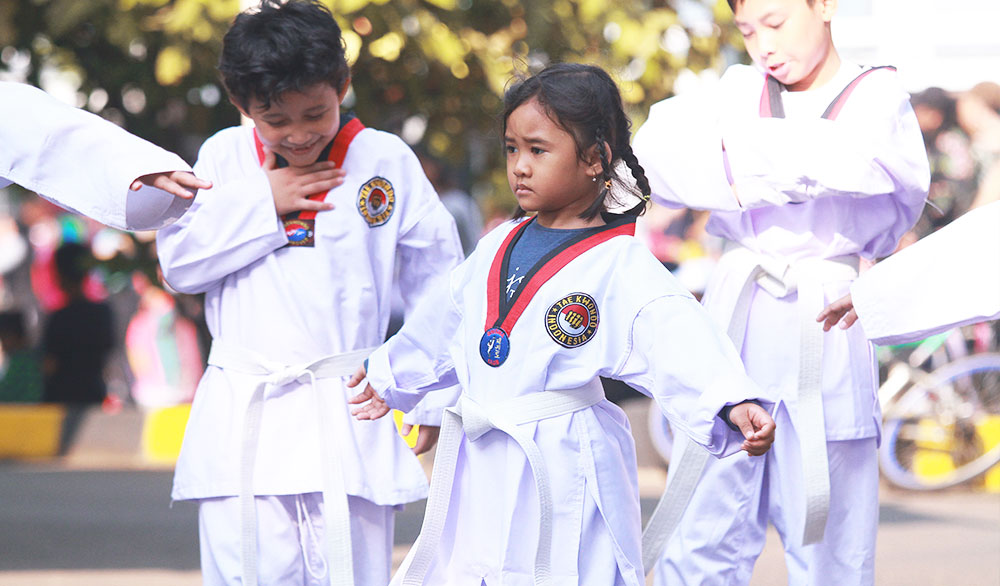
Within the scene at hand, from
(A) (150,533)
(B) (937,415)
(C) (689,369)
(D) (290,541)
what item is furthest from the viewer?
(B) (937,415)

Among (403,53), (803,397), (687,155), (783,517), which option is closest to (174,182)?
(687,155)

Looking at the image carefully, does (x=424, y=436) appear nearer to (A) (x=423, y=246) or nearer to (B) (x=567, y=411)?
(A) (x=423, y=246)

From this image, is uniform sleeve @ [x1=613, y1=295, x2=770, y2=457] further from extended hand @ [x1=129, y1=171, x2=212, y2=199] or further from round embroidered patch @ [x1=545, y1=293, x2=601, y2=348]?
extended hand @ [x1=129, y1=171, x2=212, y2=199]

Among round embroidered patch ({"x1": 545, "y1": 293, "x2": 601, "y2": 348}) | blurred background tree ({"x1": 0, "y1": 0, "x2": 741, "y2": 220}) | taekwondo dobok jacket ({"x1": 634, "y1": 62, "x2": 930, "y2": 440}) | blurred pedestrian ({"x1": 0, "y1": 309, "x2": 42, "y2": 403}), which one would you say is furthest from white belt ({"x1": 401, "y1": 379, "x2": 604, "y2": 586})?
blurred pedestrian ({"x1": 0, "y1": 309, "x2": 42, "y2": 403})

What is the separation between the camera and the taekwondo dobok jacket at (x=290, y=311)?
3.29 metres

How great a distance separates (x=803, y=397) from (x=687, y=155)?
2.23 ft

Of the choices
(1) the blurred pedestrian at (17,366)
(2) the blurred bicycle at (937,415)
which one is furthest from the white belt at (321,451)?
(1) the blurred pedestrian at (17,366)

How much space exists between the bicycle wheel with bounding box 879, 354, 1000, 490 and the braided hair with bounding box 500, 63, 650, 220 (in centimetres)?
509

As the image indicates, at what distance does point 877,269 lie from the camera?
3033 millimetres

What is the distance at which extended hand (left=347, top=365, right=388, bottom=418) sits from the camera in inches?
126

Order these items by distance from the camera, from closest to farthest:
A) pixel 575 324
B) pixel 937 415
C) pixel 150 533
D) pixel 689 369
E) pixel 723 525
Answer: pixel 689 369 → pixel 575 324 → pixel 723 525 → pixel 150 533 → pixel 937 415

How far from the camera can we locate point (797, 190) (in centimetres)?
329

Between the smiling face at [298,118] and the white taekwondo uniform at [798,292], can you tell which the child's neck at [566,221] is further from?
the smiling face at [298,118]

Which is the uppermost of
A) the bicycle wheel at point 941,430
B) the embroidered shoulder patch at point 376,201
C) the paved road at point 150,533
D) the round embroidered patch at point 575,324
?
the embroidered shoulder patch at point 376,201
